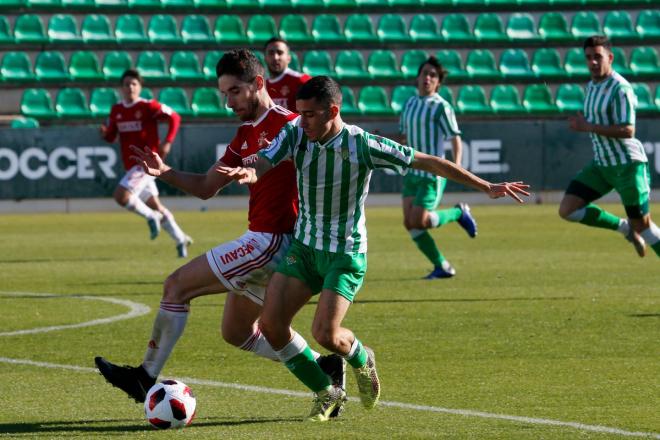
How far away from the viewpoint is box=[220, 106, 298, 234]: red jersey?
671 cm

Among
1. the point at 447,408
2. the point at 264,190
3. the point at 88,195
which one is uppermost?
the point at 264,190

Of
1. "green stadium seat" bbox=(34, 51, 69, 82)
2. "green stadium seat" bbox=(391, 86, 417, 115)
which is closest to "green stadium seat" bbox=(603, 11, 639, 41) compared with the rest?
"green stadium seat" bbox=(391, 86, 417, 115)

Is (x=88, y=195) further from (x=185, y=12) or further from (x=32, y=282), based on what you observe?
(x=32, y=282)

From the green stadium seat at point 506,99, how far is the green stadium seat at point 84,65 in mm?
8269

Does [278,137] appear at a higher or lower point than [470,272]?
higher

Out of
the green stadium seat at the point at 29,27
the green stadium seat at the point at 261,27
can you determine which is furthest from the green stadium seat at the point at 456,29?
the green stadium seat at the point at 29,27

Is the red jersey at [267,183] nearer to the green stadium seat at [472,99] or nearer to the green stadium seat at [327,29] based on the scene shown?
the green stadium seat at [472,99]

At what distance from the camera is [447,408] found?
6.52 metres

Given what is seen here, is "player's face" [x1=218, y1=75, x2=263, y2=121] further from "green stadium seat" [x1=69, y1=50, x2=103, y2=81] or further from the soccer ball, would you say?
"green stadium seat" [x1=69, y1=50, x2=103, y2=81]

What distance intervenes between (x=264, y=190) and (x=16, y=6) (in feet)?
71.8

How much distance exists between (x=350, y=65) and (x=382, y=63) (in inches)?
29.0

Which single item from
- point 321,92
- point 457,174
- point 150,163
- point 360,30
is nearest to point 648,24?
point 360,30

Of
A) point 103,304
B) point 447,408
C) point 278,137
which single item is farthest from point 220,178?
point 103,304

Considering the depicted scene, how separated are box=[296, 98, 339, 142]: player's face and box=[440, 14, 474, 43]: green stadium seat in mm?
22570
